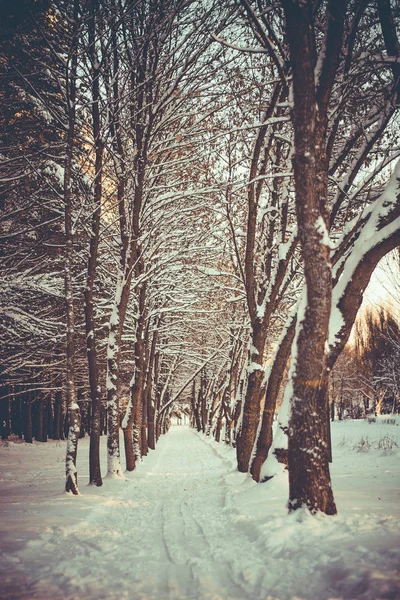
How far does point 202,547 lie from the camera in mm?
4328

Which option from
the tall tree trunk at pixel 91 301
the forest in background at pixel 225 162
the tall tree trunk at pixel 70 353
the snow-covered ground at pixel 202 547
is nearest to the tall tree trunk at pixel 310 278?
the forest in background at pixel 225 162

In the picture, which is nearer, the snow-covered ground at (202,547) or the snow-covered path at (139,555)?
the snow-covered ground at (202,547)

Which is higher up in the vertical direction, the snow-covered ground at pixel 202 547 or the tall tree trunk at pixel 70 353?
the tall tree trunk at pixel 70 353

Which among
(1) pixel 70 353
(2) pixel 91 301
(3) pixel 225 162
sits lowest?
(1) pixel 70 353

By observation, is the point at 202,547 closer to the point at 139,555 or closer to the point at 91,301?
the point at 139,555

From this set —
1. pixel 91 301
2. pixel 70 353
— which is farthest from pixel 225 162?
pixel 70 353

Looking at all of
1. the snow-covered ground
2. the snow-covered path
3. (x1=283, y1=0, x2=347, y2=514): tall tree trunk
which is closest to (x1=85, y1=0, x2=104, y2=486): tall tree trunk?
the snow-covered ground

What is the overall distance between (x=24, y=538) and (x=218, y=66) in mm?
9138

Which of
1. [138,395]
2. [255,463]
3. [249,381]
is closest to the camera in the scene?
[255,463]

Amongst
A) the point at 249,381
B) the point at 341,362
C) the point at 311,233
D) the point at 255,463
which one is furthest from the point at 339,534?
the point at 341,362

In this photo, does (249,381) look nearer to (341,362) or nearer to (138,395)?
(138,395)

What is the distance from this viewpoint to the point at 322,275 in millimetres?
4539

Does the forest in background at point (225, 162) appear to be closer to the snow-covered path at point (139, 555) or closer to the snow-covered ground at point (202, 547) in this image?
the snow-covered ground at point (202, 547)

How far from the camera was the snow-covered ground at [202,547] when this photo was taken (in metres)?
3.11
